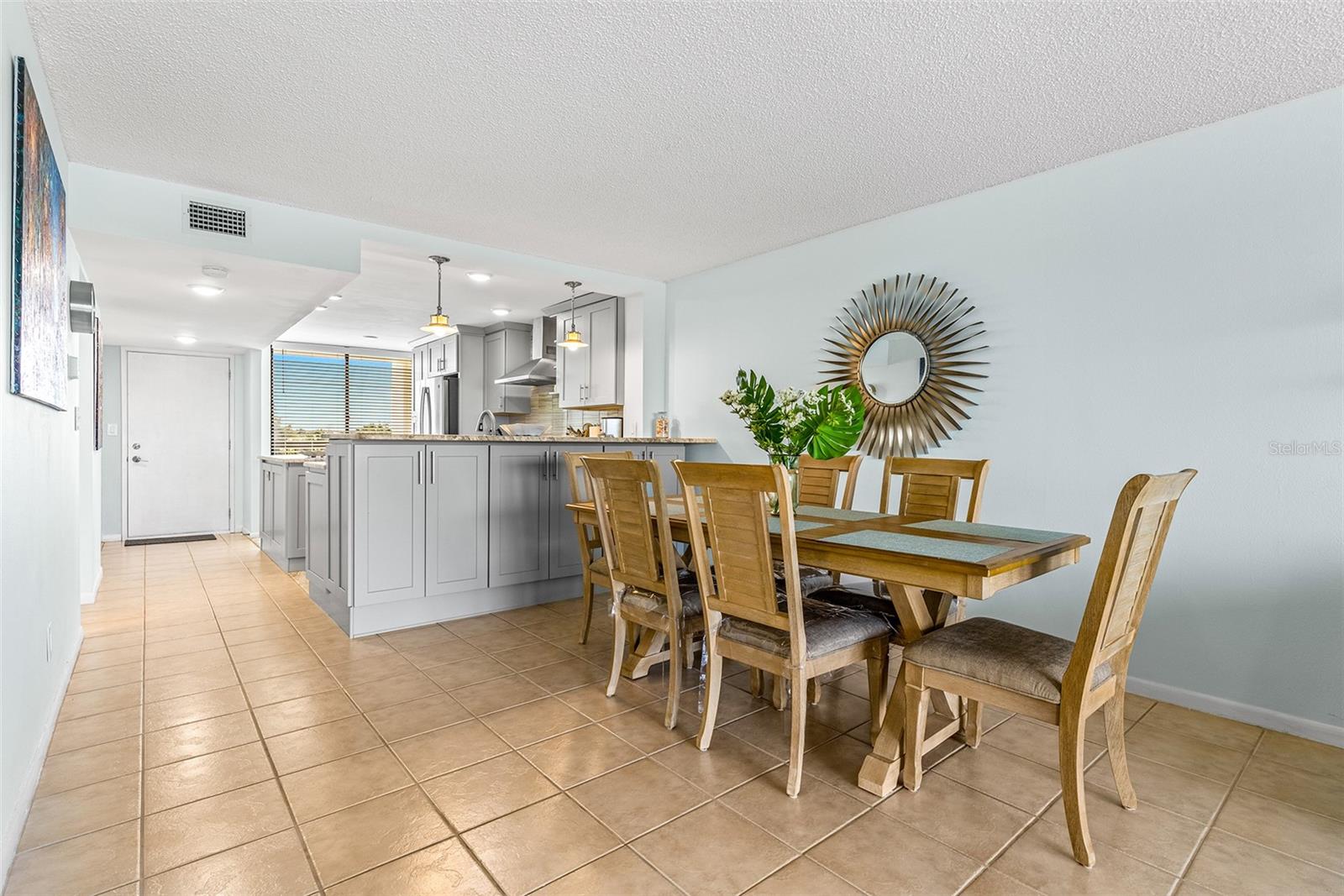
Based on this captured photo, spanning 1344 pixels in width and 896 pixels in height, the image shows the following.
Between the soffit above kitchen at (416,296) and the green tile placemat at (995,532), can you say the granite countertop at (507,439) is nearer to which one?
the soffit above kitchen at (416,296)

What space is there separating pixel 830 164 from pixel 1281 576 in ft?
8.16

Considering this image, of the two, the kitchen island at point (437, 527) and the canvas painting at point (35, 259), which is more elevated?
the canvas painting at point (35, 259)

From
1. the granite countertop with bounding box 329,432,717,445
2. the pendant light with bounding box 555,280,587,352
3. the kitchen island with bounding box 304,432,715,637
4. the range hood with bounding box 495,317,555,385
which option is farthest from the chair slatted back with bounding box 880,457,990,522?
the range hood with bounding box 495,317,555,385

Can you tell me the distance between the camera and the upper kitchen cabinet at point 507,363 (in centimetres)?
718

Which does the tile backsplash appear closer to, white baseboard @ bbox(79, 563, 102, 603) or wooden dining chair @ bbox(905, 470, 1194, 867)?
white baseboard @ bbox(79, 563, 102, 603)

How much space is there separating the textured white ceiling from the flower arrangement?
1.12 meters

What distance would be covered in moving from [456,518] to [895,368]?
8.83 feet

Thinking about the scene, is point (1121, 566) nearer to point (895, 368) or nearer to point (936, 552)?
point (936, 552)

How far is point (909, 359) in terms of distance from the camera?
12.2ft

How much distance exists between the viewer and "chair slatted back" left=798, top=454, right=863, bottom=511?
3.33 metres

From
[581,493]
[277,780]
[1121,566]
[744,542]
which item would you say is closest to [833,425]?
[744,542]

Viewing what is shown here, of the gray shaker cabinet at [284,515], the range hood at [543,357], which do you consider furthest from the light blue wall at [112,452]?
the range hood at [543,357]

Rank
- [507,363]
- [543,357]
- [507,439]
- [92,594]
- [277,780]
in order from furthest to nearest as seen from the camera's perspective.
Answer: [507,363], [543,357], [92,594], [507,439], [277,780]

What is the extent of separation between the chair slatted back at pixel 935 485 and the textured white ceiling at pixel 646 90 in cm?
141
